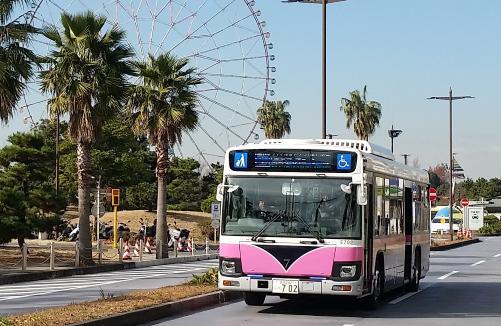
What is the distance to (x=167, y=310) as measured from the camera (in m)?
15.4

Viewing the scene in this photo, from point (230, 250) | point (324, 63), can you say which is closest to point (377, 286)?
point (230, 250)

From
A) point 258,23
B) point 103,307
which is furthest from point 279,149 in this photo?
point 258,23

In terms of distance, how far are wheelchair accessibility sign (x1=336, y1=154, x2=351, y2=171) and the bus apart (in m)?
0.02

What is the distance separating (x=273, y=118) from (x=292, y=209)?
73.2m

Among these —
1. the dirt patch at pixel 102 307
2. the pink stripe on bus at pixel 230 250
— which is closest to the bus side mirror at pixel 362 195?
the pink stripe on bus at pixel 230 250

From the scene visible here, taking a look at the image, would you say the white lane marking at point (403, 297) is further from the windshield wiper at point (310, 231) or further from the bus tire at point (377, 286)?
the windshield wiper at point (310, 231)

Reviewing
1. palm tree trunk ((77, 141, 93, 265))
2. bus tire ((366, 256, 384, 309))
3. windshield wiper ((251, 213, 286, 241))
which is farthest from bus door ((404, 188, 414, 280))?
palm tree trunk ((77, 141, 93, 265))

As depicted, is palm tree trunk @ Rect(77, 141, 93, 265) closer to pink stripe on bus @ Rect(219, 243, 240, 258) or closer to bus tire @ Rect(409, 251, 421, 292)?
bus tire @ Rect(409, 251, 421, 292)

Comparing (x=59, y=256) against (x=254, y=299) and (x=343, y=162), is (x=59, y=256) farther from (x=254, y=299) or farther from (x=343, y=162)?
(x=343, y=162)

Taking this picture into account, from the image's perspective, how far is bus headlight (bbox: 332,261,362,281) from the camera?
14.8m

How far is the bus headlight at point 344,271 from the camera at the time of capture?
1480 cm

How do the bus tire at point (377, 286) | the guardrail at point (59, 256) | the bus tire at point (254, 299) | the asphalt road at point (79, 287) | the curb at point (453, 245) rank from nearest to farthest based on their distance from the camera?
the bus tire at point (377, 286) → the bus tire at point (254, 299) → the asphalt road at point (79, 287) → the guardrail at point (59, 256) → the curb at point (453, 245)

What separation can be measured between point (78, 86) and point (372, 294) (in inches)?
Result: 774

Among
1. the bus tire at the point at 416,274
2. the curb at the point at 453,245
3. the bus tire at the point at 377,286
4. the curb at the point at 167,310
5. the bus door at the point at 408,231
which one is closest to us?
the curb at the point at 167,310
